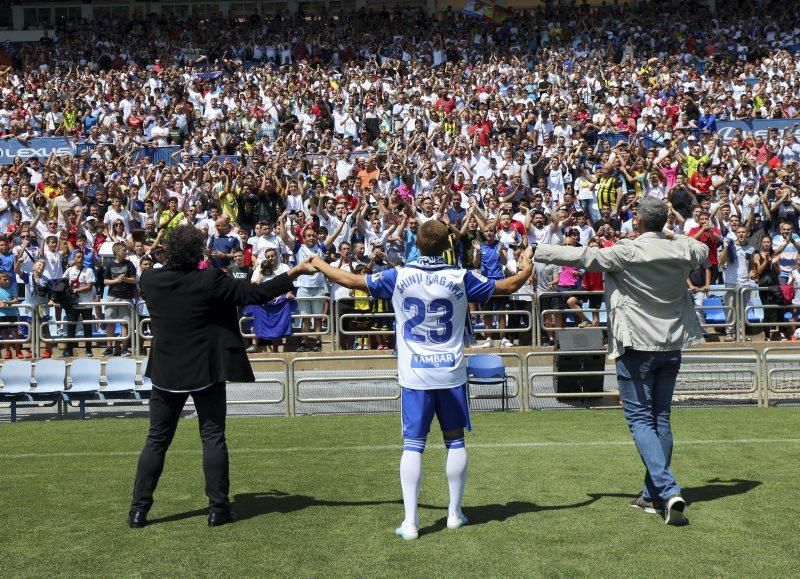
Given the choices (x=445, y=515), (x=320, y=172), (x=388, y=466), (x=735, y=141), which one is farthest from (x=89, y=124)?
(x=445, y=515)

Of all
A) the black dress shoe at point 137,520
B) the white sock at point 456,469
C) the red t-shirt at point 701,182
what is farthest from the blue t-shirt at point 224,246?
the white sock at point 456,469

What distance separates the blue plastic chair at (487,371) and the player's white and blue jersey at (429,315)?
6650mm

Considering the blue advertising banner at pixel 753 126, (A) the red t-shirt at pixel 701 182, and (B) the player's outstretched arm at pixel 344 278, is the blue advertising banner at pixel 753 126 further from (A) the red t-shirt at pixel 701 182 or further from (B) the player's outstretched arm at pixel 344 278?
(B) the player's outstretched arm at pixel 344 278

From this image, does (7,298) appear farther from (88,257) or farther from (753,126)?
(753,126)

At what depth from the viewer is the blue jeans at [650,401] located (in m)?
6.89

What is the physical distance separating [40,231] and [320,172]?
621cm

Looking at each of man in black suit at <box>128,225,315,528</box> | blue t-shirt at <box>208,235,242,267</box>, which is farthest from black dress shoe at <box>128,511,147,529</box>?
blue t-shirt at <box>208,235,242,267</box>

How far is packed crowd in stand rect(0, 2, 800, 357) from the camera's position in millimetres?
17234

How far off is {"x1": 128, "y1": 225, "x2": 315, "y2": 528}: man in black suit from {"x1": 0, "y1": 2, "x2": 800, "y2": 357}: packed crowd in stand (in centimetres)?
930

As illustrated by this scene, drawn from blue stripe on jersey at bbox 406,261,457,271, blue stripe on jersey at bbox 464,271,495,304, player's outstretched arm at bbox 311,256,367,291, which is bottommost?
blue stripe on jersey at bbox 464,271,495,304

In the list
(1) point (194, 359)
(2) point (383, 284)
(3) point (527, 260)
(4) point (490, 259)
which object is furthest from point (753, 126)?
(1) point (194, 359)

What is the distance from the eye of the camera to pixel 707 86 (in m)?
27.5

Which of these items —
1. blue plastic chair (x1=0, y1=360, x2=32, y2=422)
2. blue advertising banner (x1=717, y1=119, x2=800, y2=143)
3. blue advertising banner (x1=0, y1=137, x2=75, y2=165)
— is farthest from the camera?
blue advertising banner (x1=0, y1=137, x2=75, y2=165)

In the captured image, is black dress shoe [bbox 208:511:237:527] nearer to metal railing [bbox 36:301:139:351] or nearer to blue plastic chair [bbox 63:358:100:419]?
Result: blue plastic chair [bbox 63:358:100:419]
